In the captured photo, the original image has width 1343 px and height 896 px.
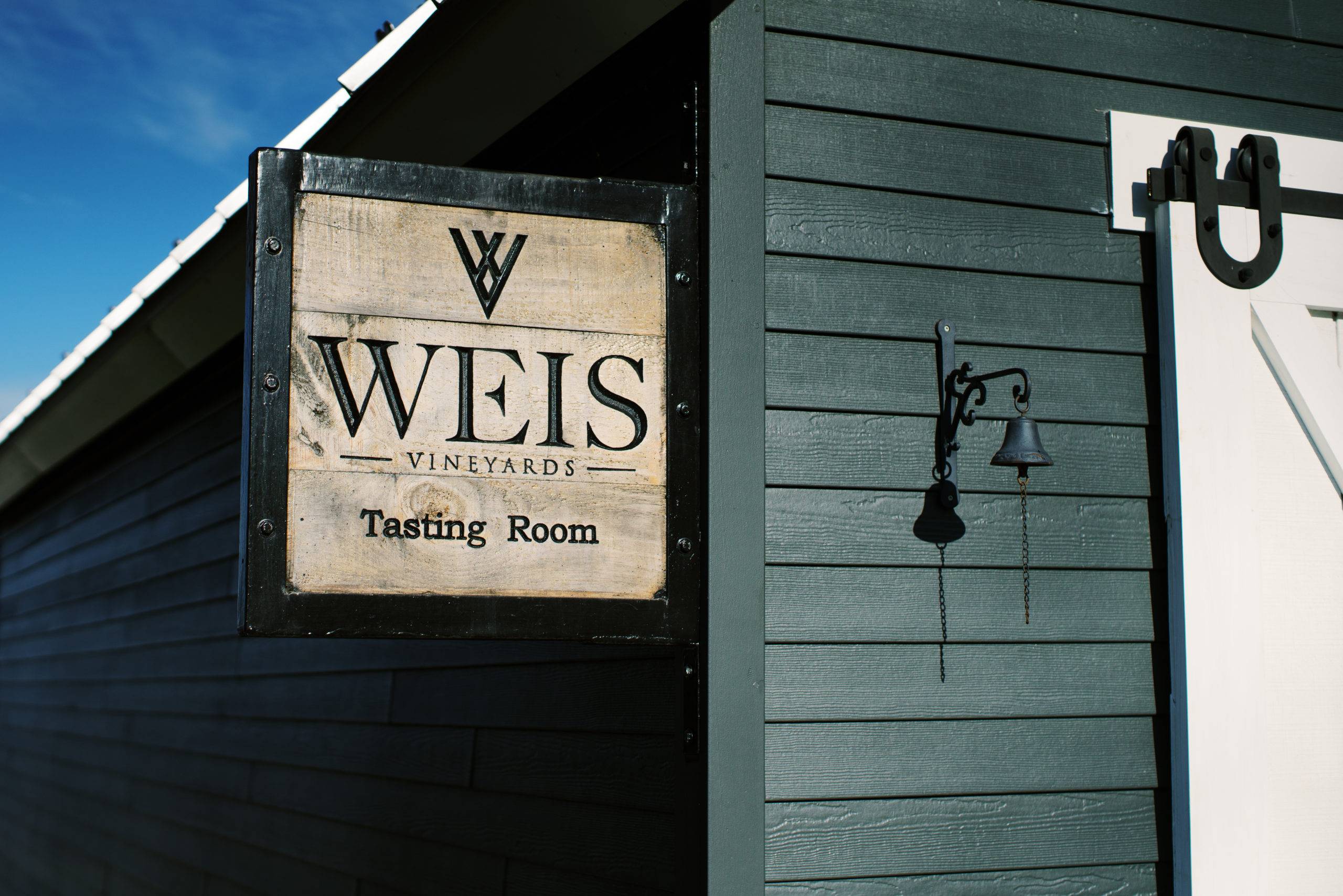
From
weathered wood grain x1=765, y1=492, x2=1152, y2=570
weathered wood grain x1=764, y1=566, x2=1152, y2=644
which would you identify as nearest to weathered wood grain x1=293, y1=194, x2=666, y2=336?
weathered wood grain x1=765, y1=492, x2=1152, y2=570

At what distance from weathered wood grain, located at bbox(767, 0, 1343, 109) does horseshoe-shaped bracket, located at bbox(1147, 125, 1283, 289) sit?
0.19 meters

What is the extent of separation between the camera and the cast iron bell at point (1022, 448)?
2119 mm

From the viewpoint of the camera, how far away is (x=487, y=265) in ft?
6.24

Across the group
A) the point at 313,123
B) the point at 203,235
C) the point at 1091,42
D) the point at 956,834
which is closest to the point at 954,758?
the point at 956,834

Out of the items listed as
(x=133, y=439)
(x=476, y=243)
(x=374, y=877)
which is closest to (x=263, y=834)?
(x=374, y=877)

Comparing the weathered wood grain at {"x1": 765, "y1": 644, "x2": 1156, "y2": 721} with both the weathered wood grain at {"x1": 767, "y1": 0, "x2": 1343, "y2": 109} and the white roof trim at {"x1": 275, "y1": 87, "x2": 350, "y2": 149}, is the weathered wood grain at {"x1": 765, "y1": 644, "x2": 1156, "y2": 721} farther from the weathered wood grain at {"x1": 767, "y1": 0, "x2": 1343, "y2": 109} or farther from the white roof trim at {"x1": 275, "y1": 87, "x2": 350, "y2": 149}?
the white roof trim at {"x1": 275, "y1": 87, "x2": 350, "y2": 149}

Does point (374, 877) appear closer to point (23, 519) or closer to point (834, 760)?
point (834, 760)

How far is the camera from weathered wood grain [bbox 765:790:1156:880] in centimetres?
209

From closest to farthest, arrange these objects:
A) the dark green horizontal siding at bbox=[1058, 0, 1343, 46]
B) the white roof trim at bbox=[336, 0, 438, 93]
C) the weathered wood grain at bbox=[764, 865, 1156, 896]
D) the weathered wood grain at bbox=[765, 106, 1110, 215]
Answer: the weathered wood grain at bbox=[764, 865, 1156, 896] → the weathered wood grain at bbox=[765, 106, 1110, 215] → the dark green horizontal siding at bbox=[1058, 0, 1343, 46] → the white roof trim at bbox=[336, 0, 438, 93]

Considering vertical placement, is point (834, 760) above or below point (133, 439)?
below

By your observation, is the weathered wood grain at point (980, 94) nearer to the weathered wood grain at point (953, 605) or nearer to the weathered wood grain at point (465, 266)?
the weathered wood grain at point (465, 266)

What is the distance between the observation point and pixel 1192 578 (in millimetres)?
2318

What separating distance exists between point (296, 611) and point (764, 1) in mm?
1542

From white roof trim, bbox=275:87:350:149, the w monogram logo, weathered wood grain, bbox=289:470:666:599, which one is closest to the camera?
weathered wood grain, bbox=289:470:666:599
